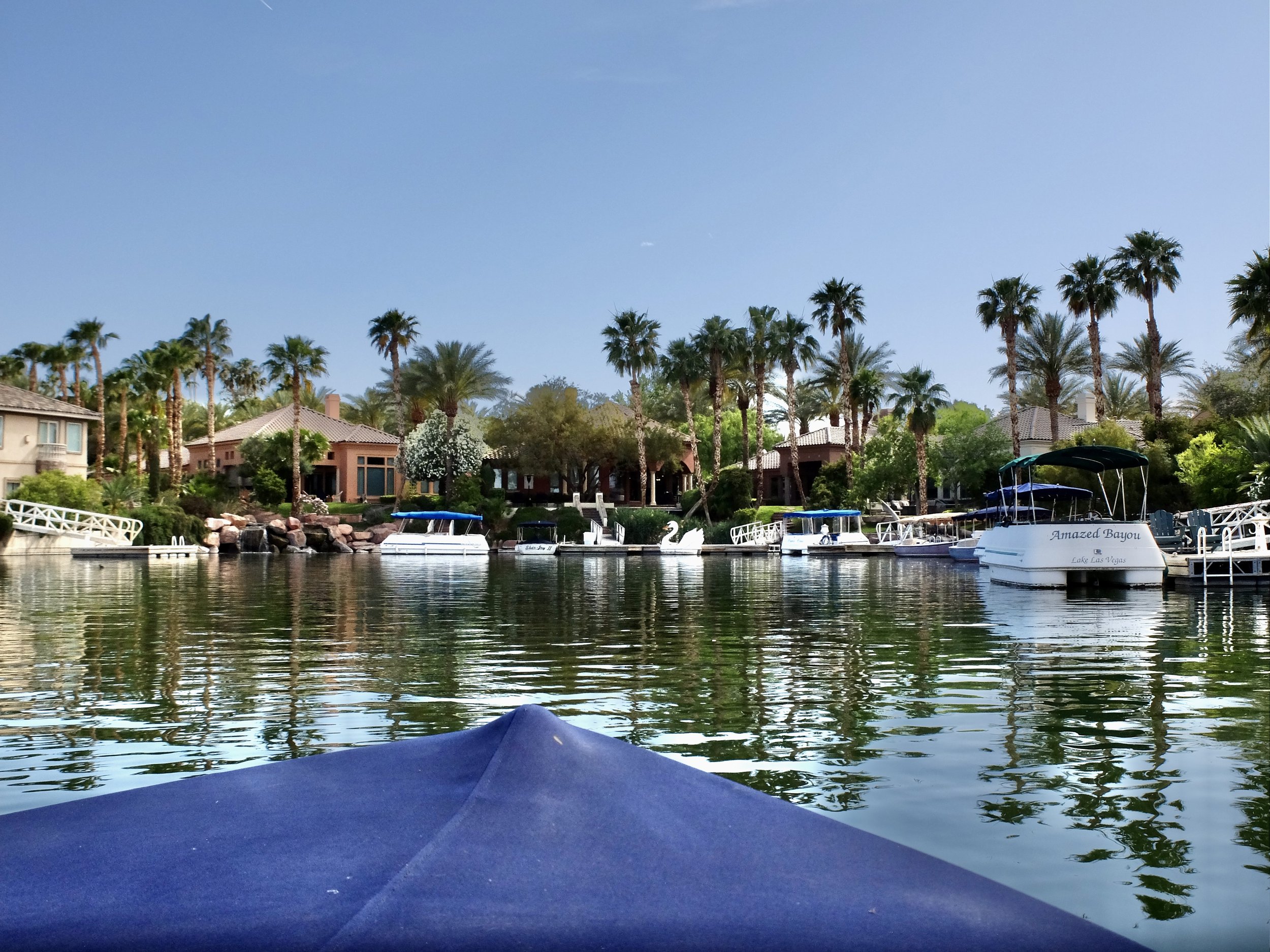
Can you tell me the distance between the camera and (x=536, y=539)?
2451 inches

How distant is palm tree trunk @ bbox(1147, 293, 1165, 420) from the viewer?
5372cm

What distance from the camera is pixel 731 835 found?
3104 mm

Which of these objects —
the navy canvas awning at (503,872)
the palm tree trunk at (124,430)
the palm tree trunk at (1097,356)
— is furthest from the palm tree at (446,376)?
the navy canvas awning at (503,872)

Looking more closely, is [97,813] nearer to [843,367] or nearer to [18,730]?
[18,730]

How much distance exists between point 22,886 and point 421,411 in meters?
75.4

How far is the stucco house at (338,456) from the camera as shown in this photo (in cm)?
7325

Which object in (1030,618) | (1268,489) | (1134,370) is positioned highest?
(1134,370)

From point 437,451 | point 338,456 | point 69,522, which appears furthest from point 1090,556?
point 338,456

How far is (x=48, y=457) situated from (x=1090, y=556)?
165 ft

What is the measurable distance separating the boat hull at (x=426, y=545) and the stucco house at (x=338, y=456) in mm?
19598

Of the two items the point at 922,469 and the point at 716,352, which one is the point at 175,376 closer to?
the point at 716,352

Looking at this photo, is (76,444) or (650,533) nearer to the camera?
(76,444)

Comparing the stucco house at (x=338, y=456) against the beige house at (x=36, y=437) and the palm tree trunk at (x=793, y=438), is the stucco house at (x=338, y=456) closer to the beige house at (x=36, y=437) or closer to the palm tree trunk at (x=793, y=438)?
the beige house at (x=36, y=437)

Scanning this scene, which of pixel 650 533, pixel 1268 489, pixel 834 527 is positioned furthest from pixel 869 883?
pixel 650 533
